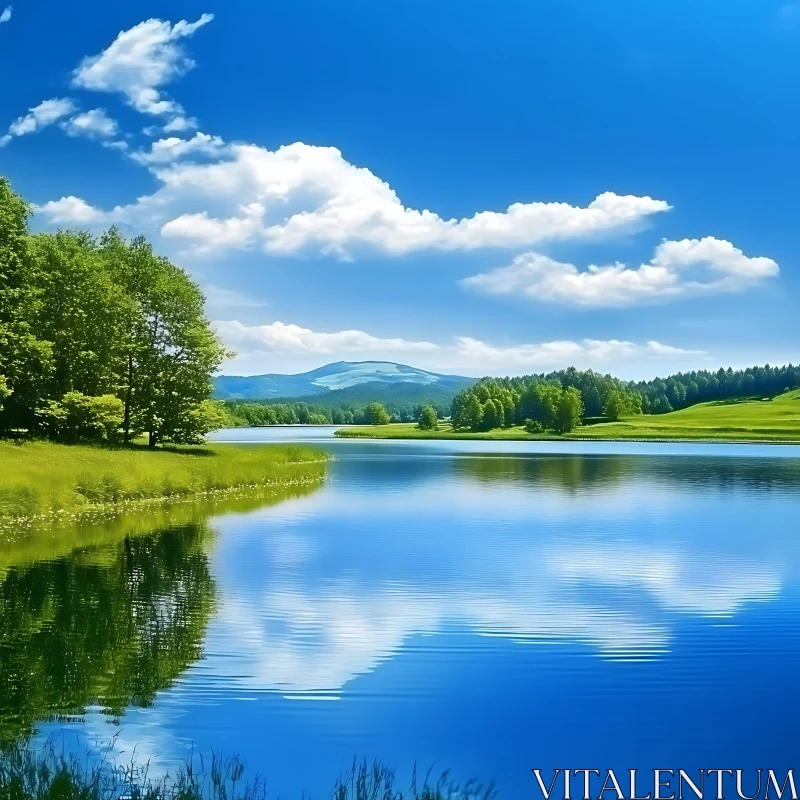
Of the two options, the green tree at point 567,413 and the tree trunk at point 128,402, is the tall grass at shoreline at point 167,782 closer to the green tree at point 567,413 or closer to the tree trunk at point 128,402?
the tree trunk at point 128,402

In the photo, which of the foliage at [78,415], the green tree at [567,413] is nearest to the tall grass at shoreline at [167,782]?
A: the foliage at [78,415]

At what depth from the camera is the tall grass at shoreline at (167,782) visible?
862 centimetres

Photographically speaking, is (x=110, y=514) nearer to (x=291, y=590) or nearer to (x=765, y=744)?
(x=291, y=590)

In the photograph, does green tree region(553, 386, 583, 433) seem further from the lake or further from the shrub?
the lake

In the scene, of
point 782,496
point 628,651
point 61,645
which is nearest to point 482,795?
point 628,651

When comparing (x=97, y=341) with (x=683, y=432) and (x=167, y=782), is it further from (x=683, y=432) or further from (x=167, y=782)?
(x=683, y=432)

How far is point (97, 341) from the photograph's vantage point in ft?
192

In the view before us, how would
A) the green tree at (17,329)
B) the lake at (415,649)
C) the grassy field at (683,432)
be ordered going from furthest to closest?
the grassy field at (683,432)
the green tree at (17,329)
the lake at (415,649)

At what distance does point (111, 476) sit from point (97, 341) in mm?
20435

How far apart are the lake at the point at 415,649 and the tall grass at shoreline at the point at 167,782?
30 cm

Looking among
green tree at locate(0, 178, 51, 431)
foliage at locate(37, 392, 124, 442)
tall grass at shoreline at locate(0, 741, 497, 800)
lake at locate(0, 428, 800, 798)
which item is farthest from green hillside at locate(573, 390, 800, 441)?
tall grass at shoreline at locate(0, 741, 497, 800)

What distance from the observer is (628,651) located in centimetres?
1562

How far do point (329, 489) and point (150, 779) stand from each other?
43072mm

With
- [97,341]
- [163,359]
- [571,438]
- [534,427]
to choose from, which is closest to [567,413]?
[571,438]
